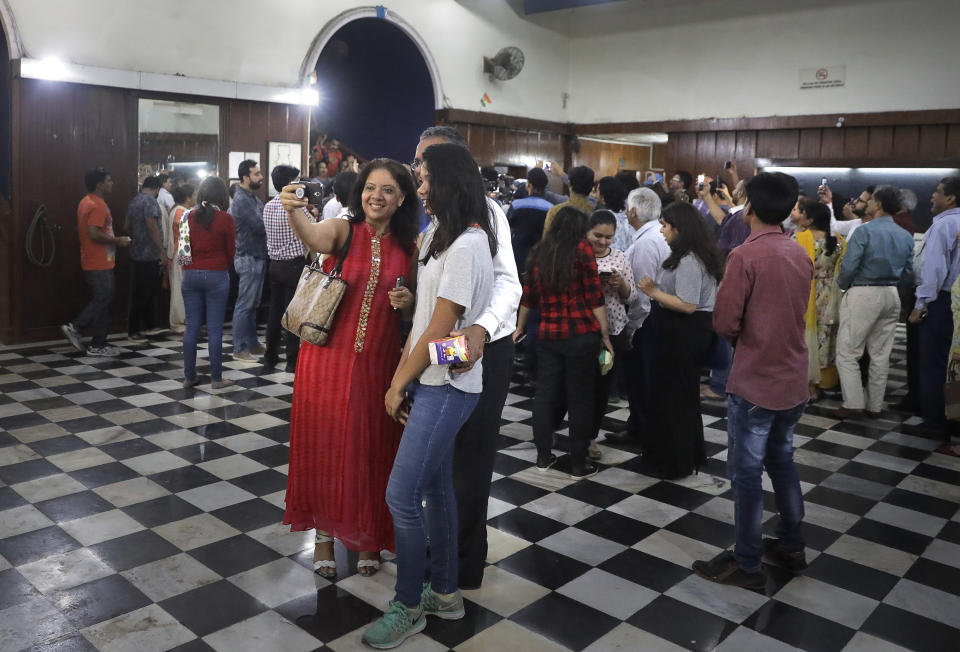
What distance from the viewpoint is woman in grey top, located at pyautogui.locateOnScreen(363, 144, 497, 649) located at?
2.50m

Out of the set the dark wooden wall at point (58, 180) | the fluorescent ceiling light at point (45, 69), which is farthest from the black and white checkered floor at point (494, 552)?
the fluorescent ceiling light at point (45, 69)

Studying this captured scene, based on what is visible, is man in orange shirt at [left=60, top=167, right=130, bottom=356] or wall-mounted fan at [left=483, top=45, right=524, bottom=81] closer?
man in orange shirt at [left=60, top=167, right=130, bottom=356]

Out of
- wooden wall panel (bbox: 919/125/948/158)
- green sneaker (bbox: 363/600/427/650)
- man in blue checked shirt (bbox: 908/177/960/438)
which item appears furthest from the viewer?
wooden wall panel (bbox: 919/125/948/158)

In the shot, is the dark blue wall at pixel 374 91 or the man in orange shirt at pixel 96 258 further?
the dark blue wall at pixel 374 91

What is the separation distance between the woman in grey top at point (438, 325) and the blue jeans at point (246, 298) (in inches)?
187

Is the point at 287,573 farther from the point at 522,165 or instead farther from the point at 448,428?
the point at 522,165

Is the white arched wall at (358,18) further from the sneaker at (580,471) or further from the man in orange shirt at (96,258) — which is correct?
the sneaker at (580,471)

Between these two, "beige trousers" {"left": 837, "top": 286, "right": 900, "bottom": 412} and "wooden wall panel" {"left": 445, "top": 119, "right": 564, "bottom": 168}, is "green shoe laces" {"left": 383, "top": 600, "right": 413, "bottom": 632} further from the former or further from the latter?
"wooden wall panel" {"left": 445, "top": 119, "right": 564, "bottom": 168}

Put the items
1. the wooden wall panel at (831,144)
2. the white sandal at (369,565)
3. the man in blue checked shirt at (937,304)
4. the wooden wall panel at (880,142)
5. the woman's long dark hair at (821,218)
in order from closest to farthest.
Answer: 1. the white sandal at (369,565)
2. the man in blue checked shirt at (937,304)
3. the woman's long dark hair at (821,218)
4. the wooden wall panel at (880,142)
5. the wooden wall panel at (831,144)

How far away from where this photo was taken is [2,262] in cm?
783

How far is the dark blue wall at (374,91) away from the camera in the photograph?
37.2 ft

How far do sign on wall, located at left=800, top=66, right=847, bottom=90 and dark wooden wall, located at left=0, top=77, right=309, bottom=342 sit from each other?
8232 mm

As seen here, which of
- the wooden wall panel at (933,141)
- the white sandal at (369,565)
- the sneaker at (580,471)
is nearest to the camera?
the white sandal at (369,565)

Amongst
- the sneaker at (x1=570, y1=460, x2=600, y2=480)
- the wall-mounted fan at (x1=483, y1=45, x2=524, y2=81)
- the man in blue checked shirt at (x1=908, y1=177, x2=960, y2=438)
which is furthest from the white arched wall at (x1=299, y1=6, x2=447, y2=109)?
the man in blue checked shirt at (x1=908, y1=177, x2=960, y2=438)
